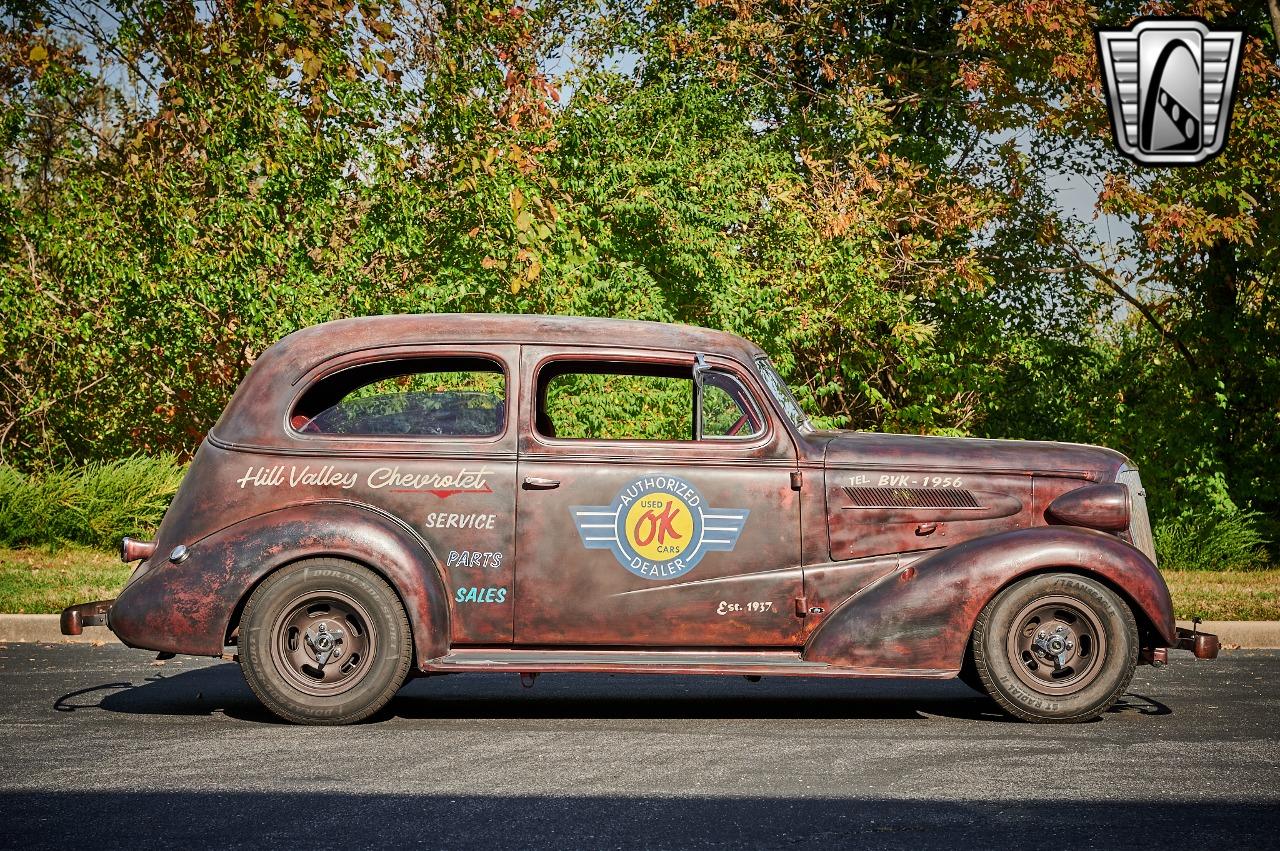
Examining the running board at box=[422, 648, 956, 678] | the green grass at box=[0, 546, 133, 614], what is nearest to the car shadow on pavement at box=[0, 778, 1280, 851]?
the running board at box=[422, 648, 956, 678]

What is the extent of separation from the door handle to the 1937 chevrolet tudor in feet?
→ 0.04

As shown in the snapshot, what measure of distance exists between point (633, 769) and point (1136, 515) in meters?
3.12

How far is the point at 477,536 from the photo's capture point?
681 centimetres

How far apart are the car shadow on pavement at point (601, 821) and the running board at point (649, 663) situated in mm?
1417

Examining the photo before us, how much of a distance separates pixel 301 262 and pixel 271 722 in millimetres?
7185

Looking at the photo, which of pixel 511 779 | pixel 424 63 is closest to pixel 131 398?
pixel 424 63

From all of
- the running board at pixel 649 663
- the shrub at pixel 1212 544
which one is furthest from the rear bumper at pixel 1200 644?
the shrub at pixel 1212 544

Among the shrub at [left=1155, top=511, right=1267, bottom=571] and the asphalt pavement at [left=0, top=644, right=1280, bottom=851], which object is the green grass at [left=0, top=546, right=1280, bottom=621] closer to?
the shrub at [left=1155, top=511, right=1267, bottom=571]

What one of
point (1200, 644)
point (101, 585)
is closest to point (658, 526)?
point (1200, 644)

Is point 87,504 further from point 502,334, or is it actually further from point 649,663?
point 649,663

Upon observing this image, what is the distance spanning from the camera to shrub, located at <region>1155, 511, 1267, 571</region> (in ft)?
46.0

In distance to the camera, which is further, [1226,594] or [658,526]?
[1226,594]

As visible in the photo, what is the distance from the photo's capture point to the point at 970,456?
7.06 metres

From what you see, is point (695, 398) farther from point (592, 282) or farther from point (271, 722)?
point (592, 282)
